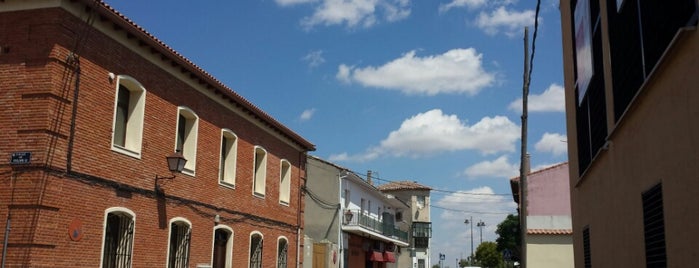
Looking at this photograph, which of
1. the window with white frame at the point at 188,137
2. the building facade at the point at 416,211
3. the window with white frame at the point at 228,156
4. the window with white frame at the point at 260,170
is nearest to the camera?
the window with white frame at the point at 188,137

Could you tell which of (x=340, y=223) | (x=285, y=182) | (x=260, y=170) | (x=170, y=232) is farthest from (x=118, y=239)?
(x=340, y=223)

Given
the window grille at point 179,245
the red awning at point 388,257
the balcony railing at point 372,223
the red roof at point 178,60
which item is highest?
the red roof at point 178,60

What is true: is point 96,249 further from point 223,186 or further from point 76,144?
point 223,186

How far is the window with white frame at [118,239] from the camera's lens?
13.7m

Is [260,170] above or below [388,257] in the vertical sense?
above

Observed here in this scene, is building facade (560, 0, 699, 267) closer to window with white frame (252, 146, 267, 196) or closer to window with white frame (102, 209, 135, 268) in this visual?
window with white frame (102, 209, 135, 268)

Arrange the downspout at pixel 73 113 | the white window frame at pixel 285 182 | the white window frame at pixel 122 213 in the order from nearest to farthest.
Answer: the downspout at pixel 73 113 → the white window frame at pixel 122 213 → the white window frame at pixel 285 182

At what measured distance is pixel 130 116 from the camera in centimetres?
1459

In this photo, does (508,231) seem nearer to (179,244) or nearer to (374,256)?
(374,256)

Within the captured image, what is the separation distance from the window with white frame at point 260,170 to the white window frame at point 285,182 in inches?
64.4

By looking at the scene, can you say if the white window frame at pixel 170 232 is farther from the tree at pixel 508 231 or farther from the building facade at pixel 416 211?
the tree at pixel 508 231

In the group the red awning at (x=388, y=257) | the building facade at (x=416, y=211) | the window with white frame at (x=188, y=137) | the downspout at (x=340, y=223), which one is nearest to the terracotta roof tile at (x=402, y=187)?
the building facade at (x=416, y=211)

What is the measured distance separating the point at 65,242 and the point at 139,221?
249 cm

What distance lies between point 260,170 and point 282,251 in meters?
3.54
